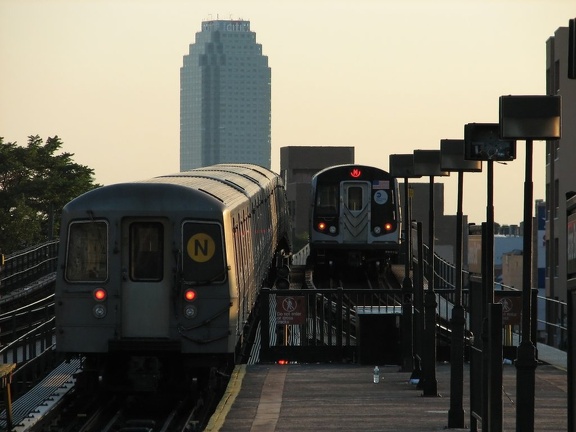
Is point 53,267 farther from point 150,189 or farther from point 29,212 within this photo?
point 150,189

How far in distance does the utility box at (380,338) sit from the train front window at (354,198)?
54.8 feet

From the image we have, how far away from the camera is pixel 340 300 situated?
2362 centimetres

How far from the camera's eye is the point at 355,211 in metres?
40.0

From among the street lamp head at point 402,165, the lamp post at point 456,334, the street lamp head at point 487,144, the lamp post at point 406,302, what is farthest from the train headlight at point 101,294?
the street lamp head at point 487,144

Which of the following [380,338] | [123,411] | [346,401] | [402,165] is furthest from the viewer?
[380,338]

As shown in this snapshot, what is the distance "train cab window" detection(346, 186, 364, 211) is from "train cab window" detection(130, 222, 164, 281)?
66.2 feet

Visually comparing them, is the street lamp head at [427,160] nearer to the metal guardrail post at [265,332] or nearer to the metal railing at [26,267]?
the metal guardrail post at [265,332]

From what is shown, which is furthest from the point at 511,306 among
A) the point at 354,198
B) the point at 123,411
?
the point at 354,198

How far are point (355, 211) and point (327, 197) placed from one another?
2.85 ft

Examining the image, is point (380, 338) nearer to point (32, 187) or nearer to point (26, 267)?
point (26, 267)

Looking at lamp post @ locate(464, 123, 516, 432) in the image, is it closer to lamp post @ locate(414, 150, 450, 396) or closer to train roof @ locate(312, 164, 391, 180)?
lamp post @ locate(414, 150, 450, 396)

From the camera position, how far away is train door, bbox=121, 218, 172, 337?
19484 mm

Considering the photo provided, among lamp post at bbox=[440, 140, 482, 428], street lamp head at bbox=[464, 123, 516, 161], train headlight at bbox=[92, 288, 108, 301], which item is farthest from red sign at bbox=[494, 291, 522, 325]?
street lamp head at bbox=[464, 123, 516, 161]

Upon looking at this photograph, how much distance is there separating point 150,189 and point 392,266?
27750 millimetres
